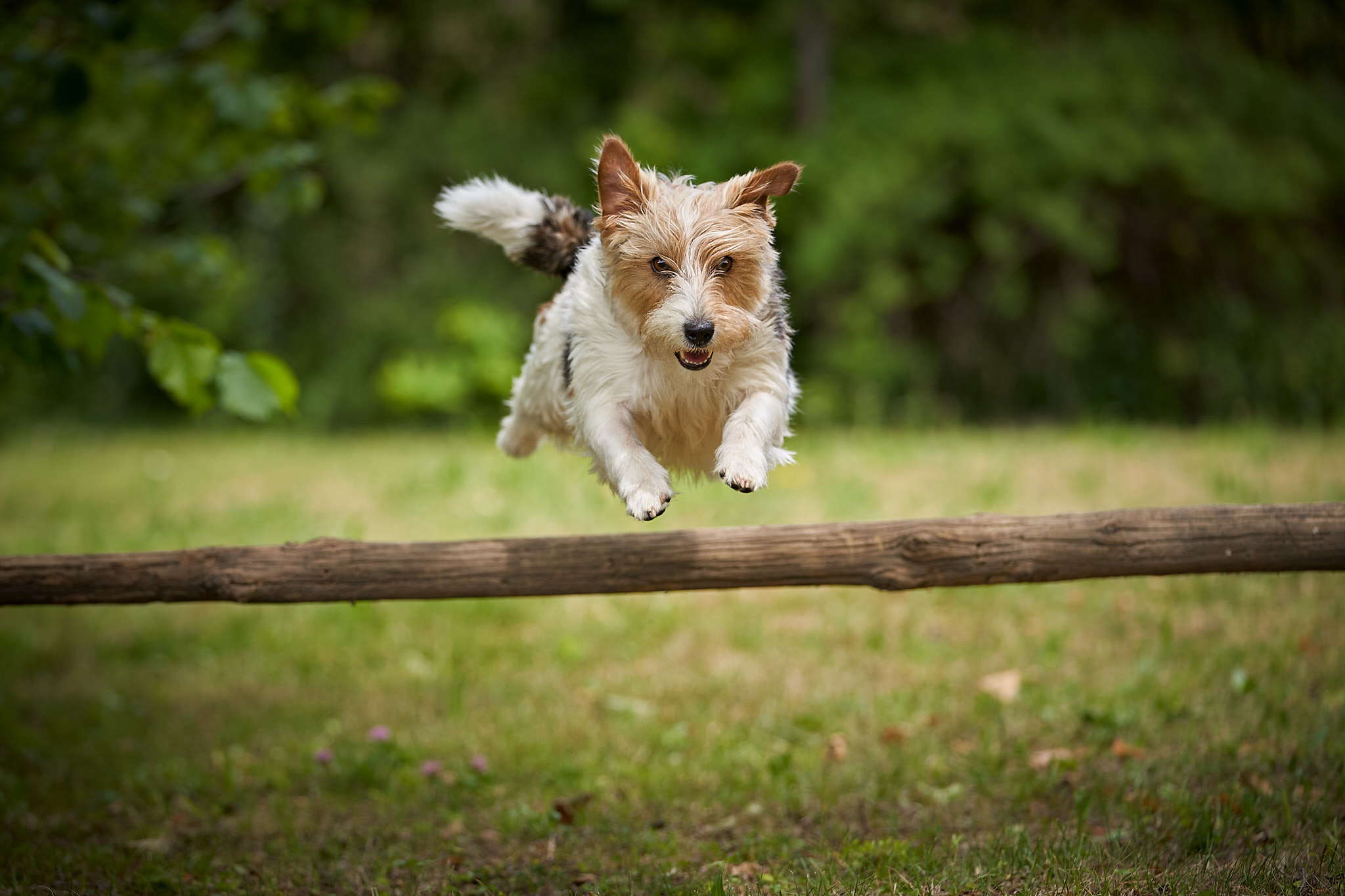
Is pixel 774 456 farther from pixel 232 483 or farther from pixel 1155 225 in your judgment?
pixel 1155 225

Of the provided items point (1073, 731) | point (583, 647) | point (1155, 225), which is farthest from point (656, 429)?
point (1155, 225)

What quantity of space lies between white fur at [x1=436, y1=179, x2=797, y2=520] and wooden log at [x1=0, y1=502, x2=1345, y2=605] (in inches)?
12.1

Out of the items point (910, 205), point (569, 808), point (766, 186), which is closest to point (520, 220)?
point (766, 186)

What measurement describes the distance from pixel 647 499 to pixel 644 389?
1.43 feet

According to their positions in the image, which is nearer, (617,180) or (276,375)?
(617,180)

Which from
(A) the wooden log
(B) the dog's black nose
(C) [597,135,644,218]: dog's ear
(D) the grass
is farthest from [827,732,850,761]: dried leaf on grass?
(C) [597,135,644,218]: dog's ear

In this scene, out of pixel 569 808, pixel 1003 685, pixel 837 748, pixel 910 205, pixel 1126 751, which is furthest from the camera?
pixel 910 205

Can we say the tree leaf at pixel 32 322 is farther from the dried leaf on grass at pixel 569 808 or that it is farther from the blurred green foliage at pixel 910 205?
the blurred green foliage at pixel 910 205

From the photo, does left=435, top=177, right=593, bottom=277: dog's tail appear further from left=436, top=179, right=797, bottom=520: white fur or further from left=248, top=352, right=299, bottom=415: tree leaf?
left=248, top=352, right=299, bottom=415: tree leaf

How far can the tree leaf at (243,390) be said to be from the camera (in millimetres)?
3701

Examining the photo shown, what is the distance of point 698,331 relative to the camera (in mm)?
2621

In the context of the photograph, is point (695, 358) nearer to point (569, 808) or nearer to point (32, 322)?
point (569, 808)

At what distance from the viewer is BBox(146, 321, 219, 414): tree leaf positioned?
12.0ft

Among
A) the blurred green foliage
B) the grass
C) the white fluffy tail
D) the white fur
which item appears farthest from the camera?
the blurred green foliage
